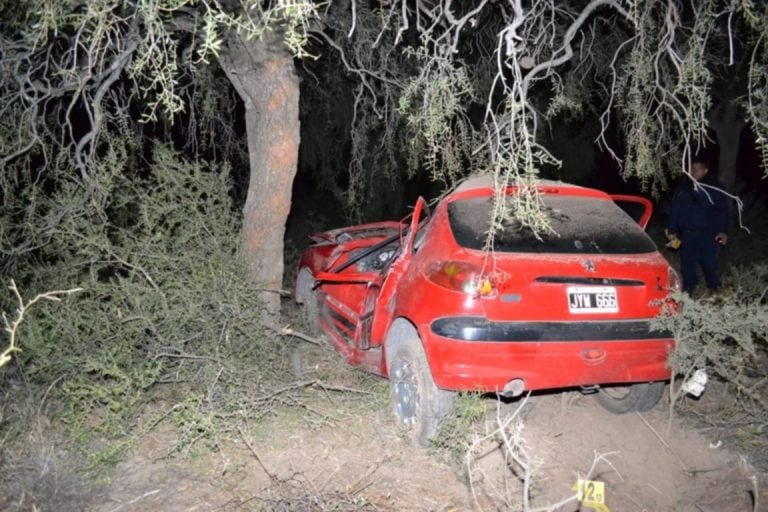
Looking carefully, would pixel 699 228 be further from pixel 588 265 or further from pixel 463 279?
pixel 463 279

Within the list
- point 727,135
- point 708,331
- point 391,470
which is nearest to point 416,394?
point 391,470

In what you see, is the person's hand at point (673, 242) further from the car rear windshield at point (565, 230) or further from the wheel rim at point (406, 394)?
the wheel rim at point (406, 394)

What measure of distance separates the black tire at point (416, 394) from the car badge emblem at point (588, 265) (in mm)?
1216

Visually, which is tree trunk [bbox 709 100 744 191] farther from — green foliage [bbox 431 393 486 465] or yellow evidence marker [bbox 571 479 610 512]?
yellow evidence marker [bbox 571 479 610 512]

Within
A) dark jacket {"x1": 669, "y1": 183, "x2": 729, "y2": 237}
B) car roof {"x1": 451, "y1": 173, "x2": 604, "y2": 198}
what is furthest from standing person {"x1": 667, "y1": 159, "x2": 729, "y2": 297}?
car roof {"x1": 451, "y1": 173, "x2": 604, "y2": 198}

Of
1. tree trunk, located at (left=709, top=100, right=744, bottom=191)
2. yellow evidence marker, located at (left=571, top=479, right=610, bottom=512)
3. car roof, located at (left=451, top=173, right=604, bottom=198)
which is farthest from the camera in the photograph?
tree trunk, located at (left=709, top=100, right=744, bottom=191)

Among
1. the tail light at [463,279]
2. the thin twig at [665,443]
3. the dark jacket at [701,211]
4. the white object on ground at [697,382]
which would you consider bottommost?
the thin twig at [665,443]

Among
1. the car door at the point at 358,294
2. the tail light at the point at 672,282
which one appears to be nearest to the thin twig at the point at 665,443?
the tail light at the point at 672,282

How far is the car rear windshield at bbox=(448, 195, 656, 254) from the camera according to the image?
3.93 metres

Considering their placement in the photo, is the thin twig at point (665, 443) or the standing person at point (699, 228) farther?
the standing person at point (699, 228)

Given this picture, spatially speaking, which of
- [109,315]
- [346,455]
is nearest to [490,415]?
[346,455]

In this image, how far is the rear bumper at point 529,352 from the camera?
3654 mm

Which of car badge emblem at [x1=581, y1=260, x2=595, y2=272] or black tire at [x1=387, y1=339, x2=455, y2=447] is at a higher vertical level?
car badge emblem at [x1=581, y1=260, x2=595, y2=272]

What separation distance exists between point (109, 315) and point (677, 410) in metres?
4.51
